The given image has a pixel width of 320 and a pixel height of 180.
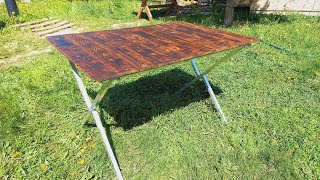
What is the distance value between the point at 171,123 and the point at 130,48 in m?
1.10

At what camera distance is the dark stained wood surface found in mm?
1634

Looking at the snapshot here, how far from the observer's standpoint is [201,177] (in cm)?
213

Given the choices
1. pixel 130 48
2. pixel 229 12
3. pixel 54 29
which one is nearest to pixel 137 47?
pixel 130 48

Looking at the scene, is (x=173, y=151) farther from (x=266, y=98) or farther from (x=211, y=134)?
(x=266, y=98)

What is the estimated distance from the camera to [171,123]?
276cm

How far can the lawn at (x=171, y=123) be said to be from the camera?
7.29 feet

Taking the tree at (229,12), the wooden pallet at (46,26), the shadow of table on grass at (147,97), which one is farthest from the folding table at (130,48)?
the wooden pallet at (46,26)

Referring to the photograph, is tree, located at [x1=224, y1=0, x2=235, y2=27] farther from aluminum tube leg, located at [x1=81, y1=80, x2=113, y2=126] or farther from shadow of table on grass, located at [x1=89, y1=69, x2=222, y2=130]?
aluminum tube leg, located at [x1=81, y1=80, x2=113, y2=126]

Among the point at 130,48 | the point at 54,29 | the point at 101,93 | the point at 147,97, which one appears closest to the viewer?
the point at 101,93

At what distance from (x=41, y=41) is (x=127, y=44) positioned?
423 centimetres

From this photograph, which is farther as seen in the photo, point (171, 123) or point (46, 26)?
point (46, 26)

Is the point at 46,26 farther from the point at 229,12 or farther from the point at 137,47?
the point at 137,47

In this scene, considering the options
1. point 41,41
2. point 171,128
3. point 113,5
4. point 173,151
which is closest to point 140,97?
point 171,128

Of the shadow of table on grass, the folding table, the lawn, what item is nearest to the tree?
the lawn
